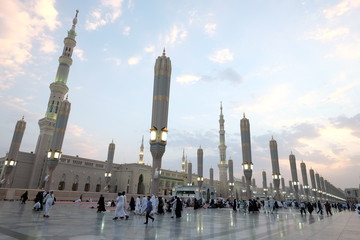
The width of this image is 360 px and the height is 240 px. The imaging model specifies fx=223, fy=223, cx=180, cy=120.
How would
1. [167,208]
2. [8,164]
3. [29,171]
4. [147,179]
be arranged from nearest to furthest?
[167,208] < [8,164] < [29,171] < [147,179]

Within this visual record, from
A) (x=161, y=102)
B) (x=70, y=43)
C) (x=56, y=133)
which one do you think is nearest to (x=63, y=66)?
(x=70, y=43)

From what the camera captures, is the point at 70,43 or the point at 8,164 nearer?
the point at 8,164

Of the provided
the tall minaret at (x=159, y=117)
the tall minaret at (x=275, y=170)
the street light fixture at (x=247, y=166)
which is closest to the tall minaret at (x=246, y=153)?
the street light fixture at (x=247, y=166)

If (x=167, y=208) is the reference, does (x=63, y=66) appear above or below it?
above

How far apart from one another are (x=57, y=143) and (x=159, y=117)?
56.1 ft

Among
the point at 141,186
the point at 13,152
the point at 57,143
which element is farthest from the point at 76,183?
the point at 57,143

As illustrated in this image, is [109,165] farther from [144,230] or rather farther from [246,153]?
[144,230]

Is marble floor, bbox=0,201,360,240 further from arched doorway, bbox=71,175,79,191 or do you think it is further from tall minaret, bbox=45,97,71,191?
arched doorway, bbox=71,175,79,191

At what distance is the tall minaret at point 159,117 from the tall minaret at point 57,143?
1522 cm

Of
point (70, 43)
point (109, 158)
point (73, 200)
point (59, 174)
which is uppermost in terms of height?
point (70, 43)

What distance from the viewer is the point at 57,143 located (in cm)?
2980

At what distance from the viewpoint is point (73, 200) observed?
33406mm

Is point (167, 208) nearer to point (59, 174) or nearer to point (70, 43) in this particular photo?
point (59, 174)

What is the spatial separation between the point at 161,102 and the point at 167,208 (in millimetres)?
10393
